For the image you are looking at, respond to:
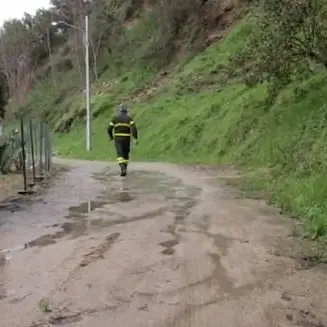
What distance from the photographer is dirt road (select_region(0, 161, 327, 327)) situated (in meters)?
5.23

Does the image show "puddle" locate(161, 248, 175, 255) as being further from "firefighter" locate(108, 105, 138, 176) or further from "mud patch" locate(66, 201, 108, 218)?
"firefighter" locate(108, 105, 138, 176)

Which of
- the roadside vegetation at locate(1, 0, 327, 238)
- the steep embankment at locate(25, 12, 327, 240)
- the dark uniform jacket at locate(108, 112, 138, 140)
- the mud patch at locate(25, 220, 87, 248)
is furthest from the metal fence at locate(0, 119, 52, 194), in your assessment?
the mud patch at locate(25, 220, 87, 248)

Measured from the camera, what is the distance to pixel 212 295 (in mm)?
5723

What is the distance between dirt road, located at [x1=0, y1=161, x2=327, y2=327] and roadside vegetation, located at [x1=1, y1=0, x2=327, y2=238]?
121 cm

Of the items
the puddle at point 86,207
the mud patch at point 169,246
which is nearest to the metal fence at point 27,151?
the puddle at point 86,207

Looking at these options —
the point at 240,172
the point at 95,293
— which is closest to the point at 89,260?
the point at 95,293

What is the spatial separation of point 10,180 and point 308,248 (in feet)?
36.3

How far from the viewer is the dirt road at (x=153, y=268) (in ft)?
17.2

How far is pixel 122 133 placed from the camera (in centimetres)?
1781

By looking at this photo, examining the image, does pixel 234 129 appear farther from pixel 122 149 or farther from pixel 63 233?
pixel 63 233

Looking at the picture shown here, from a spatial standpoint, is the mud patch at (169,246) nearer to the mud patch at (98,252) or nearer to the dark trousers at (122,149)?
the mud patch at (98,252)

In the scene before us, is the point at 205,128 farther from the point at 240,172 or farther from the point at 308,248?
the point at 308,248

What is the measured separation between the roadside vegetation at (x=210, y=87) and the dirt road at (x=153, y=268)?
1209 millimetres

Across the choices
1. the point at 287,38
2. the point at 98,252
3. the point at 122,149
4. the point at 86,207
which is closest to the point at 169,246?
the point at 98,252
